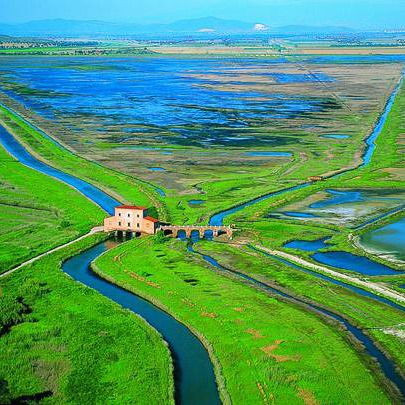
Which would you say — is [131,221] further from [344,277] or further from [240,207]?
[344,277]

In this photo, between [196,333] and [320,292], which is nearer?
[196,333]

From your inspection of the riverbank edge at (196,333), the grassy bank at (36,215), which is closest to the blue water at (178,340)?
the riverbank edge at (196,333)

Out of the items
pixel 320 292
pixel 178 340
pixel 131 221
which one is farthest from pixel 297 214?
pixel 178 340

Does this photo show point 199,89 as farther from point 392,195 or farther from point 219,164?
point 392,195

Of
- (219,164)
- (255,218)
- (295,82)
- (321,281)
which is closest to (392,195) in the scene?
(255,218)

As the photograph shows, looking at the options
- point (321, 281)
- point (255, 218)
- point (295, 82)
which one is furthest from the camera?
point (295, 82)
